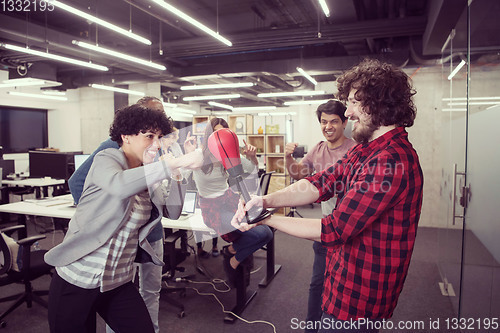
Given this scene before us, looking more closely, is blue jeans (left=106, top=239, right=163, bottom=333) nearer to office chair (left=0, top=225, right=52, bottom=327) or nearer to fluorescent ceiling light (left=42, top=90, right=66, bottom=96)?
office chair (left=0, top=225, right=52, bottom=327)

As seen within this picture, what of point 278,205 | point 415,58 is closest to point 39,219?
point 278,205

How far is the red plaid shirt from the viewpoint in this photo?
1066 millimetres

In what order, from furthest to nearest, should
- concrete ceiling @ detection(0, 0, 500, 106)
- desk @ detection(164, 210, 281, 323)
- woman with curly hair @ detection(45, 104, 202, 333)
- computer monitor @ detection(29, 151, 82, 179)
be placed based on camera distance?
concrete ceiling @ detection(0, 0, 500, 106) < computer monitor @ detection(29, 151, 82, 179) < desk @ detection(164, 210, 281, 323) < woman with curly hair @ detection(45, 104, 202, 333)

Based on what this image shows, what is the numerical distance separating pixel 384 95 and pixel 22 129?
1130 cm

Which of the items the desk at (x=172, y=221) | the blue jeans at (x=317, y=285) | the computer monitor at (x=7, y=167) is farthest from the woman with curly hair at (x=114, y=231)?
the computer monitor at (x=7, y=167)

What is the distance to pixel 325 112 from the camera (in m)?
2.56

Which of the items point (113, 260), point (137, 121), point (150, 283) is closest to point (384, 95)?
point (137, 121)

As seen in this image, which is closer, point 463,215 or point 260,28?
point 463,215

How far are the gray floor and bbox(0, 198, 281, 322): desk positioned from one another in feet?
0.24

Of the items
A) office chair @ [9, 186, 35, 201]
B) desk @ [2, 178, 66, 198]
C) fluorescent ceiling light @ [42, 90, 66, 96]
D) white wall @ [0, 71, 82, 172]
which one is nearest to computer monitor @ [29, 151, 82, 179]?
desk @ [2, 178, 66, 198]

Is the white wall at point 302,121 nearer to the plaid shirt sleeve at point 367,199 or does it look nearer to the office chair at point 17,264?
the plaid shirt sleeve at point 367,199

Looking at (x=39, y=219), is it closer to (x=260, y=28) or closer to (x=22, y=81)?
(x=22, y=81)

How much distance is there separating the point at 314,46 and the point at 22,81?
6.19 m

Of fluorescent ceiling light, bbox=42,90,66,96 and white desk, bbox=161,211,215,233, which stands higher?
fluorescent ceiling light, bbox=42,90,66,96
